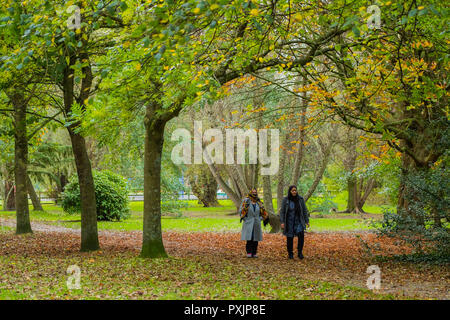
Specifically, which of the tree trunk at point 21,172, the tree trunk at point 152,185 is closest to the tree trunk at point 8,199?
the tree trunk at point 21,172

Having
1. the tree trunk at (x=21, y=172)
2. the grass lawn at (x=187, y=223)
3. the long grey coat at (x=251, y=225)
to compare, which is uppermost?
the tree trunk at (x=21, y=172)

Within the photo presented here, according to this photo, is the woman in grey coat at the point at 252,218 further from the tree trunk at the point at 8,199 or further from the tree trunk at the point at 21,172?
the tree trunk at the point at 8,199

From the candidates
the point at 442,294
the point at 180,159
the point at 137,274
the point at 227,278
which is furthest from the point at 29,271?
the point at 180,159

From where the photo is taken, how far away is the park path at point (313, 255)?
28.9 feet

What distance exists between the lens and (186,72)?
848 centimetres

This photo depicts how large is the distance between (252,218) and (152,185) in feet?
8.89

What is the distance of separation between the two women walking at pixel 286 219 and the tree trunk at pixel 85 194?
3664 mm

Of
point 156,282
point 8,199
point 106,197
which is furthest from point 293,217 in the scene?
point 8,199

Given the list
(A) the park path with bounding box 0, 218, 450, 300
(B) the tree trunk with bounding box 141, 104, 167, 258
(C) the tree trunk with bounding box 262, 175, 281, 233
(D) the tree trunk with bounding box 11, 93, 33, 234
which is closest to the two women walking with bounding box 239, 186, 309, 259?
(A) the park path with bounding box 0, 218, 450, 300

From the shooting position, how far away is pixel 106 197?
78.4 feet

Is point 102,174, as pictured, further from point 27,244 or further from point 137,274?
point 137,274

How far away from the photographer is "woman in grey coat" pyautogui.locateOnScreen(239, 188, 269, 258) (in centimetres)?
1209

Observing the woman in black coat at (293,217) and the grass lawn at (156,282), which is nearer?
the grass lawn at (156,282)

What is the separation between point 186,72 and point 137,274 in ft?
12.1
